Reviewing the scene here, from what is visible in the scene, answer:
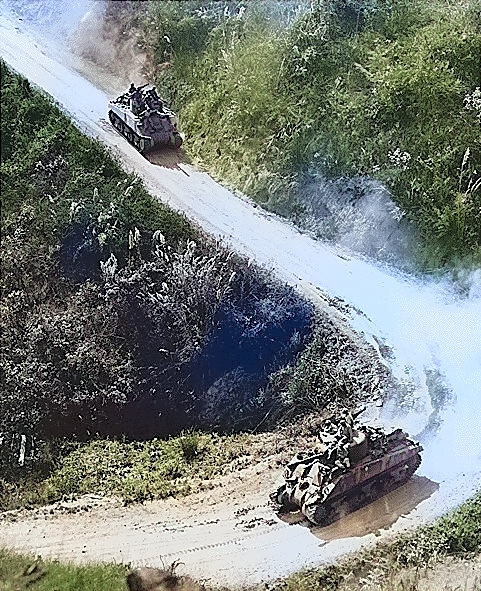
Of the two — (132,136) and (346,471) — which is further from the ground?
(132,136)

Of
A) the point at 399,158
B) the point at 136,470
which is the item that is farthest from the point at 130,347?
the point at 399,158

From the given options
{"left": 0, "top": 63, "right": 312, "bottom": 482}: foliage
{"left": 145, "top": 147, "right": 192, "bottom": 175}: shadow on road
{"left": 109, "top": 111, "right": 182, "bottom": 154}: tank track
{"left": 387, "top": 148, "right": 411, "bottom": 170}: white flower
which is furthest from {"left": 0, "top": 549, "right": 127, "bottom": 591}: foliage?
{"left": 387, "top": 148, "right": 411, "bottom": 170}: white flower

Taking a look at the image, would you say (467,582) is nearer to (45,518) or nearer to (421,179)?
(45,518)

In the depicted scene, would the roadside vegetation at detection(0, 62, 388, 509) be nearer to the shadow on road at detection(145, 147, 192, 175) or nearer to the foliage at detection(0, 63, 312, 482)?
the foliage at detection(0, 63, 312, 482)

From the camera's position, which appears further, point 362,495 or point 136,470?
point 136,470

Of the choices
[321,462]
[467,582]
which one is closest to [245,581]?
[321,462]

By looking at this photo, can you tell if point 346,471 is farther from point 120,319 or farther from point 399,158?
point 399,158

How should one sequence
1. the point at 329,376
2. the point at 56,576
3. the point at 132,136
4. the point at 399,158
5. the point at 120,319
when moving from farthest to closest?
the point at 132,136, the point at 399,158, the point at 120,319, the point at 329,376, the point at 56,576

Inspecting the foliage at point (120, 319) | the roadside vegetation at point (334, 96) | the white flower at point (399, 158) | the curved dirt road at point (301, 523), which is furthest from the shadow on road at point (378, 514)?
the white flower at point (399, 158)
